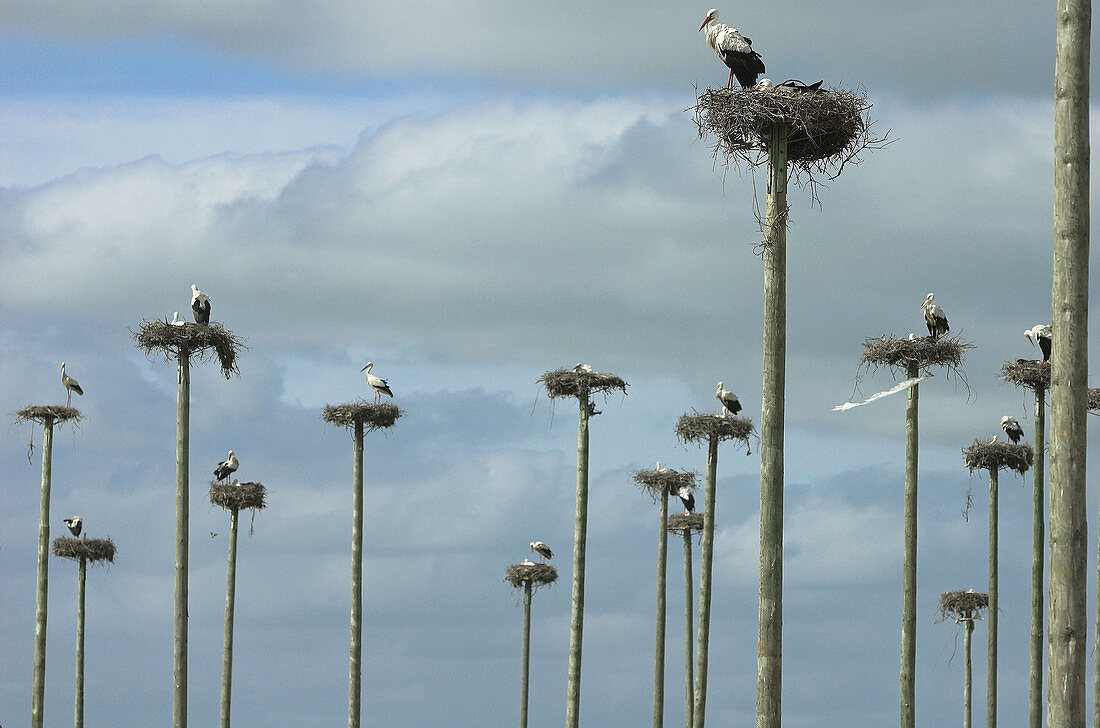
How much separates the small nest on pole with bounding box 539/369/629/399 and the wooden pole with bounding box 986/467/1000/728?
345 inches

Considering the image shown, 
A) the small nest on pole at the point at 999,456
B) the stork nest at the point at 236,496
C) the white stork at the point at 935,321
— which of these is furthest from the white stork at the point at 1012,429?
the stork nest at the point at 236,496

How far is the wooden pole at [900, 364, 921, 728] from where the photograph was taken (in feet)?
75.8

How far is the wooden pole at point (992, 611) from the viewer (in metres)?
31.0

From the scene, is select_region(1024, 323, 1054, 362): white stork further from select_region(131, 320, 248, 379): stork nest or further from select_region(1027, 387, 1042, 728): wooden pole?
select_region(131, 320, 248, 379): stork nest

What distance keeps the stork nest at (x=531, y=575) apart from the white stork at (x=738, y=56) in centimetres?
2613

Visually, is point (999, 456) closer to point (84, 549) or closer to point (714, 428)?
point (714, 428)

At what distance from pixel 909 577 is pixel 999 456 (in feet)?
30.3

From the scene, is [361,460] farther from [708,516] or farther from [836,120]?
[836,120]

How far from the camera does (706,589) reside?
31656 millimetres

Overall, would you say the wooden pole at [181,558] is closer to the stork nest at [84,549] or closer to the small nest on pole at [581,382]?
the small nest on pole at [581,382]

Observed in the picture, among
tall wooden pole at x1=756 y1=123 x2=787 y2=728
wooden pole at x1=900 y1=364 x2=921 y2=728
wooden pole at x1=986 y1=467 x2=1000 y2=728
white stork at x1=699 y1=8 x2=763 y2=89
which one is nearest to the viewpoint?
tall wooden pole at x1=756 y1=123 x2=787 y2=728

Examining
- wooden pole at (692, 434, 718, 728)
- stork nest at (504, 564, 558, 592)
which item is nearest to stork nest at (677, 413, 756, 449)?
wooden pole at (692, 434, 718, 728)

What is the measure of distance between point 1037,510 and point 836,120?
15.6 metres

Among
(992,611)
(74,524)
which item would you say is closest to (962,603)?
(992,611)
